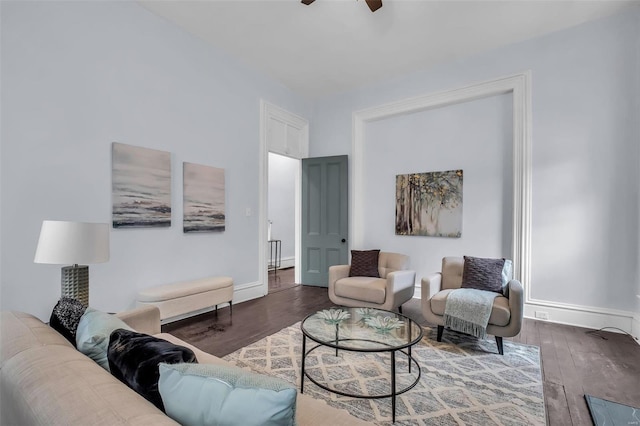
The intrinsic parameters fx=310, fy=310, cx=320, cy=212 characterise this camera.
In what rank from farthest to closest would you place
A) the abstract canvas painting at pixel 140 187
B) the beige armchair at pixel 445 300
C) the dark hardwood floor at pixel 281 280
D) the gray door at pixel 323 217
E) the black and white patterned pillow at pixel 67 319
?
the dark hardwood floor at pixel 281 280 < the gray door at pixel 323 217 < the abstract canvas painting at pixel 140 187 < the beige armchair at pixel 445 300 < the black and white patterned pillow at pixel 67 319

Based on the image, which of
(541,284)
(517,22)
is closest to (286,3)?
(517,22)

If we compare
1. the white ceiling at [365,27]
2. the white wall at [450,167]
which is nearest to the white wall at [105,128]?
the white ceiling at [365,27]

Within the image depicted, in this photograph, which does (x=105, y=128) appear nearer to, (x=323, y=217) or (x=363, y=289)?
(x=363, y=289)

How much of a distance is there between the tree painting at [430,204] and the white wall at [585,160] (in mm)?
944

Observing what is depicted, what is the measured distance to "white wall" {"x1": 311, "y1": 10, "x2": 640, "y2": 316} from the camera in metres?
3.32

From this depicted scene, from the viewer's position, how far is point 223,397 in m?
0.80

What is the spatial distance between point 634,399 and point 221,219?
13.8 ft

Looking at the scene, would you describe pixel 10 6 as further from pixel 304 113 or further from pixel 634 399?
pixel 634 399

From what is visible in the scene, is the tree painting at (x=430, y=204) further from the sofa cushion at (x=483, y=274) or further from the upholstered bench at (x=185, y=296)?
the upholstered bench at (x=185, y=296)

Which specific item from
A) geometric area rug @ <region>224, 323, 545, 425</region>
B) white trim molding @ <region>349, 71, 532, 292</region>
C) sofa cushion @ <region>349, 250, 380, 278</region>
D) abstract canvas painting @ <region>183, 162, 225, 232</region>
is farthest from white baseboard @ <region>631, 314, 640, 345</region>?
abstract canvas painting @ <region>183, 162, 225, 232</region>

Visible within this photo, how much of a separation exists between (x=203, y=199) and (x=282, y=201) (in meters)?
3.94

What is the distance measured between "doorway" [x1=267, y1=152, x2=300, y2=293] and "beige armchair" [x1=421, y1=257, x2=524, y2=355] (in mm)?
4370

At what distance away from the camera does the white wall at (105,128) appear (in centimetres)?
256

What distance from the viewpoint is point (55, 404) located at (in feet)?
2.73
